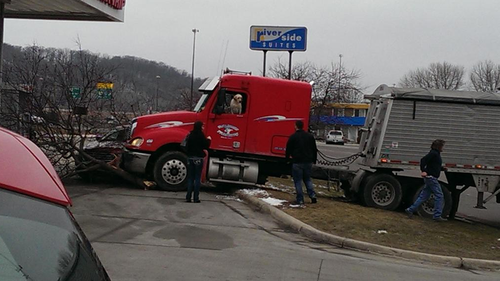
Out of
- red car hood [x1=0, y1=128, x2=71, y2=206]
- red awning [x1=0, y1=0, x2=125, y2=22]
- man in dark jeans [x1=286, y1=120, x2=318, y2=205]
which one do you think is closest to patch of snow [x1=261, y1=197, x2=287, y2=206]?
man in dark jeans [x1=286, y1=120, x2=318, y2=205]

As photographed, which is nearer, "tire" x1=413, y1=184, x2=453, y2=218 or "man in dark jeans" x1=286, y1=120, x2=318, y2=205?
"man in dark jeans" x1=286, y1=120, x2=318, y2=205

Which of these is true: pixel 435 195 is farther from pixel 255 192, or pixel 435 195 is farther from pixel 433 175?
pixel 255 192

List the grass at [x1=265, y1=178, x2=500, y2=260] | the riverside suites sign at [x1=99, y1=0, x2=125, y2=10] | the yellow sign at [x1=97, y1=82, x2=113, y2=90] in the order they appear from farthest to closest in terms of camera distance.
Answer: the riverside suites sign at [x1=99, y1=0, x2=125, y2=10]
the yellow sign at [x1=97, y1=82, x2=113, y2=90]
the grass at [x1=265, y1=178, x2=500, y2=260]

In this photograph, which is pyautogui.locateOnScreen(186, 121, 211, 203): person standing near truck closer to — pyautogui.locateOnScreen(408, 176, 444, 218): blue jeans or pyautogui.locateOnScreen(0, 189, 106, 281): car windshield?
pyautogui.locateOnScreen(408, 176, 444, 218): blue jeans

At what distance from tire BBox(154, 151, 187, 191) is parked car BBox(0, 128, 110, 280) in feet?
33.5

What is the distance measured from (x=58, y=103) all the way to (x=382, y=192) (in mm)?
8149

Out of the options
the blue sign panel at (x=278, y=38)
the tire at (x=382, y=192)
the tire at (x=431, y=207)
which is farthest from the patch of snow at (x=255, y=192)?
the blue sign panel at (x=278, y=38)

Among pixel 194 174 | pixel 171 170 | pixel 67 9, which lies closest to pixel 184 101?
pixel 67 9

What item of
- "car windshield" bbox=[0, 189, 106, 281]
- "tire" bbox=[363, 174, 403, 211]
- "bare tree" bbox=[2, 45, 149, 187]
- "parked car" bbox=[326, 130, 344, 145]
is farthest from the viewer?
"parked car" bbox=[326, 130, 344, 145]

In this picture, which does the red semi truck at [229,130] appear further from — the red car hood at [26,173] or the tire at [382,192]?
the red car hood at [26,173]

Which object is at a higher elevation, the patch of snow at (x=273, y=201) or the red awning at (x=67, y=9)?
the red awning at (x=67, y=9)

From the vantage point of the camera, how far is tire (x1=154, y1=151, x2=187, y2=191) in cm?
1291

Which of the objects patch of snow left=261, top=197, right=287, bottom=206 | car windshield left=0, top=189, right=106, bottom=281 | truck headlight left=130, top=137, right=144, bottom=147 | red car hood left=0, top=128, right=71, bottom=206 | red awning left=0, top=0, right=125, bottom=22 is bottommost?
patch of snow left=261, top=197, right=287, bottom=206

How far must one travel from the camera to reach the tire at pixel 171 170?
12.9 meters
